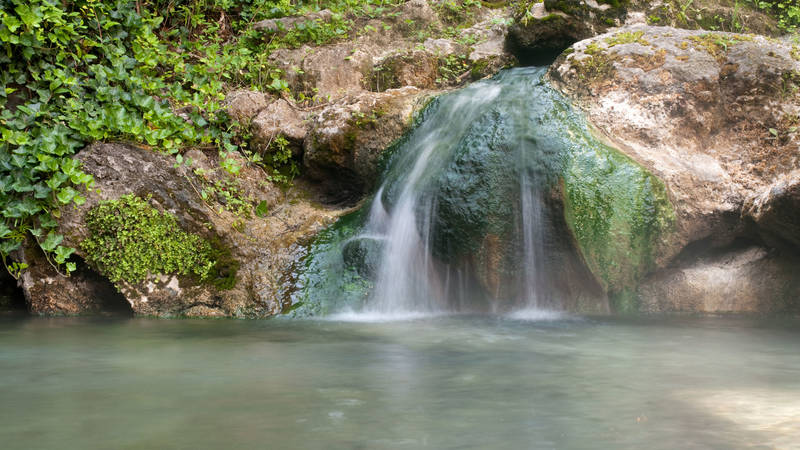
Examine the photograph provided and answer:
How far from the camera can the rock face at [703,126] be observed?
5.58 meters

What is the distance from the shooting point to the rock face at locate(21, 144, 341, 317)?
18.5 feet

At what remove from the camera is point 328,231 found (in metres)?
6.33

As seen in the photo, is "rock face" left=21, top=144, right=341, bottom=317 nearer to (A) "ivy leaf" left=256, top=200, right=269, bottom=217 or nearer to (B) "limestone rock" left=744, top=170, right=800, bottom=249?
(A) "ivy leaf" left=256, top=200, right=269, bottom=217

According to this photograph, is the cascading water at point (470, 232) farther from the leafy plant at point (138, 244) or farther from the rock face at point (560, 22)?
the rock face at point (560, 22)

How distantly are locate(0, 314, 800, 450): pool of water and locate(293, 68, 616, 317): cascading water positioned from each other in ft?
2.31

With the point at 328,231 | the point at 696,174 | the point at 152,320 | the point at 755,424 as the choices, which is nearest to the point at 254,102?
the point at 328,231

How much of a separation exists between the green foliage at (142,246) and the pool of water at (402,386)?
2.16 ft

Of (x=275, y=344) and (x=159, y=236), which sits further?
(x=159, y=236)

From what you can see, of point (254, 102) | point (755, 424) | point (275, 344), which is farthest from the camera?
point (254, 102)

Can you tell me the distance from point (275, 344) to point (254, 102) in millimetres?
3480

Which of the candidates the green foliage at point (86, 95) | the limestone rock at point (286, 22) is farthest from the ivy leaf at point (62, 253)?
the limestone rock at point (286, 22)

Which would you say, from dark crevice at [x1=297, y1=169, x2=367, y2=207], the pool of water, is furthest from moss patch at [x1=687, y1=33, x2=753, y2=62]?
dark crevice at [x1=297, y1=169, x2=367, y2=207]

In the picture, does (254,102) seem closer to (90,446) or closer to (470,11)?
(470,11)

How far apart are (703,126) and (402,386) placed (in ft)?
14.1
